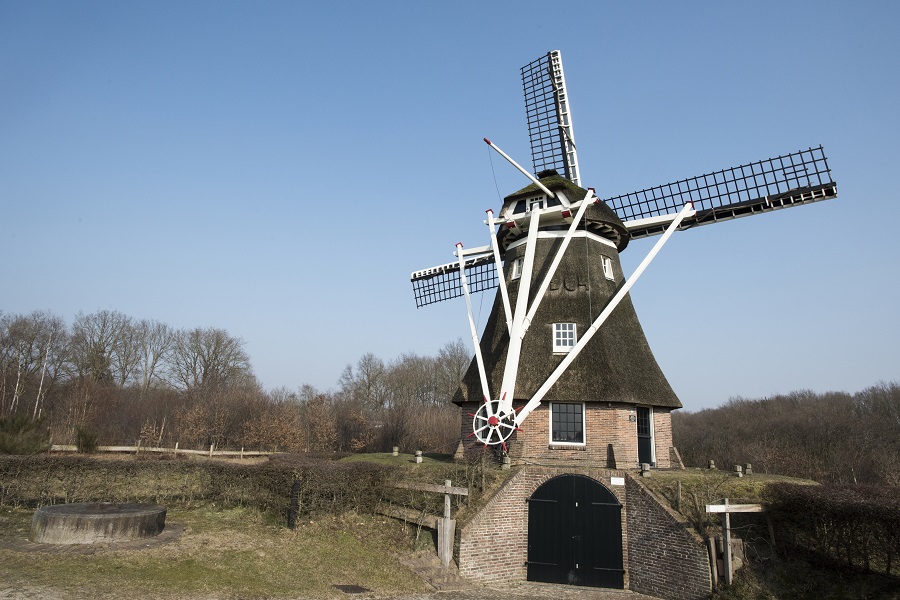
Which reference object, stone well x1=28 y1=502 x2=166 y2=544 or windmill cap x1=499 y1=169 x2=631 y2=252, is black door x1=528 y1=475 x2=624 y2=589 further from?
stone well x1=28 y1=502 x2=166 y2=544

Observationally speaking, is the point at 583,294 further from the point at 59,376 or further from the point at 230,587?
the point at 59,376

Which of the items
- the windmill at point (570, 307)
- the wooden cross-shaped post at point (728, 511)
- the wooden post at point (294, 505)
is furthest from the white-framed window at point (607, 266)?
the wooden post at point (294, 505)

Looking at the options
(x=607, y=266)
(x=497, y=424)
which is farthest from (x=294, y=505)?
(x=607, y=266)

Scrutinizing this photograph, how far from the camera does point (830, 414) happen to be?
50500mm

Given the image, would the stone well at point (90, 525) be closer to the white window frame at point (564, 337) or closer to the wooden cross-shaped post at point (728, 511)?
the white window frame at point (564, 337)

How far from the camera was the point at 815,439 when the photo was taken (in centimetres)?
4056

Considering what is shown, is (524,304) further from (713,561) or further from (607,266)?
(713,561)

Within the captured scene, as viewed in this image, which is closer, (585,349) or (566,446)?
(566,446)

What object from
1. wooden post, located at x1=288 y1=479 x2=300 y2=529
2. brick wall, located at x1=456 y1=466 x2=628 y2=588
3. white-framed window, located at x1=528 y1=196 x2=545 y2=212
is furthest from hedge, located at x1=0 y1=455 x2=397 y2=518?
white-framed window, located at x1=528 y1=196 x2=545 y2=212

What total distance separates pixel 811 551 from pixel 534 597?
6116mm

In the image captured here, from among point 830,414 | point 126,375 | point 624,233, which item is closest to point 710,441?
point 830,414

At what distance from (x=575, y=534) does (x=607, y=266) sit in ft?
30.4

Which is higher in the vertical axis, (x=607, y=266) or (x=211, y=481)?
(x=607, y=266)

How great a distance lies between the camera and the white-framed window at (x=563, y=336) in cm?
1811
